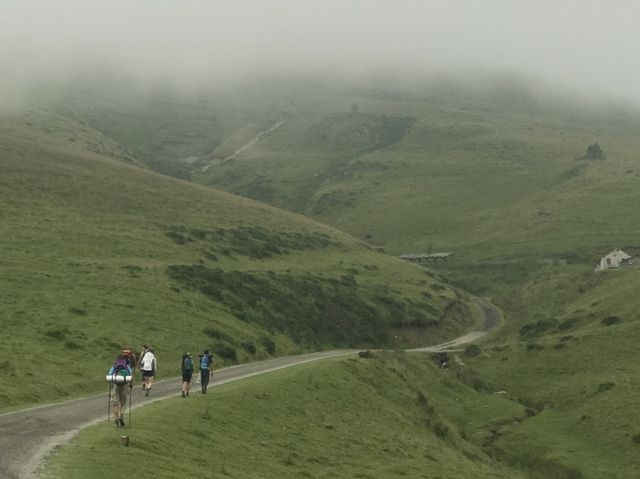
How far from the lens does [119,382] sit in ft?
87.5

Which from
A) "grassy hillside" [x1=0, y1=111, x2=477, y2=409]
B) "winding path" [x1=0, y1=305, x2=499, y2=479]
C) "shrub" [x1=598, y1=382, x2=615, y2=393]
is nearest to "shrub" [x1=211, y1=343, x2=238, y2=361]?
"grassy hillside" [x1=0, y1=111, x2=477, y2=409]

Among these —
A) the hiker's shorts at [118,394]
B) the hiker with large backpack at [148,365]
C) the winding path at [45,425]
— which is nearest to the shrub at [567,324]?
the winding path at [45,425]

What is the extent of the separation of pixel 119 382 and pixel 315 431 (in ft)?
48.1

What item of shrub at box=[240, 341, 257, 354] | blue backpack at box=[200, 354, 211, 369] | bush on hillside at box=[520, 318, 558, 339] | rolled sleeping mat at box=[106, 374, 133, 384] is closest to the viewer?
rolled sleeping mat at box=[106, 374, 133, 384]

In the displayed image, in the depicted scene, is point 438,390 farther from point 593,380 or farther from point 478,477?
point 478,477

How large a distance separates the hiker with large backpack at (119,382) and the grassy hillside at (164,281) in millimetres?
10171

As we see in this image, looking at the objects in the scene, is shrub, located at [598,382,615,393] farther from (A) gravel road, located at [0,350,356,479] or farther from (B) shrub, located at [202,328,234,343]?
(A) gravel road, located at [0,350,356,479]

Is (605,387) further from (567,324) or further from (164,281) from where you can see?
(164,281)

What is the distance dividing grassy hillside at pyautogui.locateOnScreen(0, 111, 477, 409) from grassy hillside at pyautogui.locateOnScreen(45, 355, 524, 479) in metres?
9.65

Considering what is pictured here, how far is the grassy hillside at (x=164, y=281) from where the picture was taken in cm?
5225

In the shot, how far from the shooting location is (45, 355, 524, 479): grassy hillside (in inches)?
979

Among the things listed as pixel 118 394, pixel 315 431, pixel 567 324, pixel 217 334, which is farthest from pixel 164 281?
pixel 118 394

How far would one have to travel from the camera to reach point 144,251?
292 ft

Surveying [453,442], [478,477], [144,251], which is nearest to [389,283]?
[144,251]
